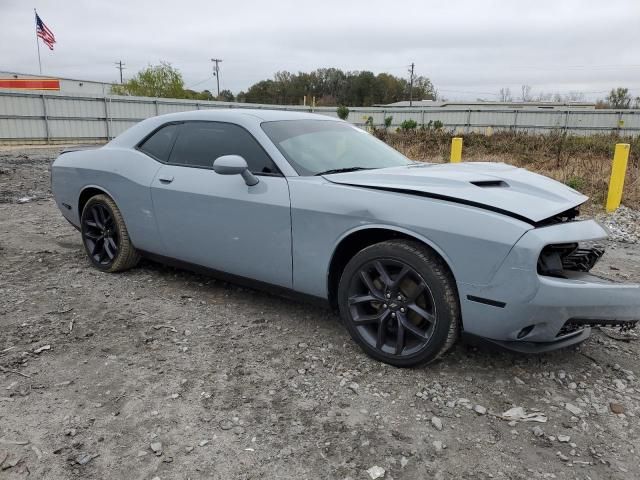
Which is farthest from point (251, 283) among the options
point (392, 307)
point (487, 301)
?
point (487, 301)

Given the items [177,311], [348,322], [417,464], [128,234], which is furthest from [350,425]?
[128,234]

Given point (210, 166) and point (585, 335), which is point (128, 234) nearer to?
point (210, 166)

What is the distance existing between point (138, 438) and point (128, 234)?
8.07 feet

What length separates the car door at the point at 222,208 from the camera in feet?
10.9

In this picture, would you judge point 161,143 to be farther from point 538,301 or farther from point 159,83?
point 159,83

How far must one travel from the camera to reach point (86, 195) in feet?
15.7

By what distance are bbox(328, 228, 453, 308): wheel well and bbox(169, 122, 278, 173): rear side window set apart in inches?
29.3

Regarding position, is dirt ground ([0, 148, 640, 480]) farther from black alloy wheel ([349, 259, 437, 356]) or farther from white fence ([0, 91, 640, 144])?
white fence ([0, 91, 640, 144])

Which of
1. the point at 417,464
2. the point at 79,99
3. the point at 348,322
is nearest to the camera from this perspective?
the point at 417,464

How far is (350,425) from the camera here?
7.98 ft

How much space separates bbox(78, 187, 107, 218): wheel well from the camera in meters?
4.63

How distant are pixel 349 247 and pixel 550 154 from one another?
1201 cm

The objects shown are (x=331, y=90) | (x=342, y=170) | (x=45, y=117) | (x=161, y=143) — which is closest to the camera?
(x=342, y=170)

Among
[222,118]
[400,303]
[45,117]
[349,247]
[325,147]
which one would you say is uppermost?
[45,117]
